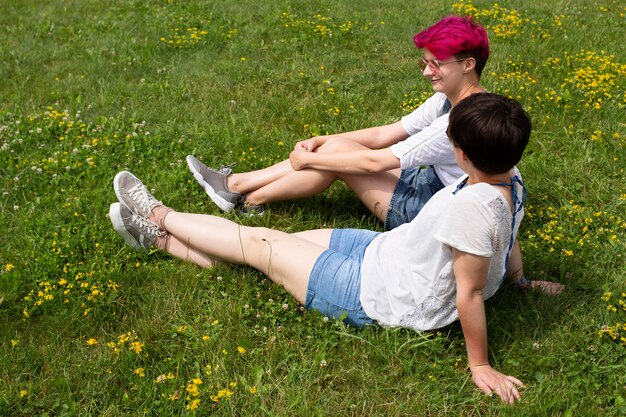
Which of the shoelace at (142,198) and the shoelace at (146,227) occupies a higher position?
the shoelace at (142,198)

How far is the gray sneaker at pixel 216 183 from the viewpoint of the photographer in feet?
16.3

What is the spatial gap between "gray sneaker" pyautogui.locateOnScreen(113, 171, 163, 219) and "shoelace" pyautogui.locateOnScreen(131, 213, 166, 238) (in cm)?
9

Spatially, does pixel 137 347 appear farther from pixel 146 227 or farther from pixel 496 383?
pixel 496 383

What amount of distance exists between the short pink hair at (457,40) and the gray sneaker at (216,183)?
1835mm

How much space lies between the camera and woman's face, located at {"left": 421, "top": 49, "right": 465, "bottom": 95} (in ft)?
13.0

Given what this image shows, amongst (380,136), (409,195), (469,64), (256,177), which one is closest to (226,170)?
(256,177)

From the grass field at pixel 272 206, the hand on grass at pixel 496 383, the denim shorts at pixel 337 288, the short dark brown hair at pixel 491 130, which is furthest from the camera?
the denim shorts at pixel 337 288

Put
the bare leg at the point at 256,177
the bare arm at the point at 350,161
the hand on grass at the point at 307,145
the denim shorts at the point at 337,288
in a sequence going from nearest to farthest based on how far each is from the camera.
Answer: the denim shorts at the point at 337,288
the bare arm at the point at 350,161
the hand on grass at the point at 307,145
the bare leg at the point at 256,177

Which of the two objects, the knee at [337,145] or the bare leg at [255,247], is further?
the knee at [337,145]

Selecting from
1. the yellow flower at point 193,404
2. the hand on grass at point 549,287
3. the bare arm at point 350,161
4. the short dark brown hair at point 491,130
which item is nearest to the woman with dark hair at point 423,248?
the short dark brown hair at point 491,130

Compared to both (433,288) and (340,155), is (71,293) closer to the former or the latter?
(340,155)

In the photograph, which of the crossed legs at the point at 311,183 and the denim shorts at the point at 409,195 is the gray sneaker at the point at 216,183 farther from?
the denim shorts at the point at 409,195

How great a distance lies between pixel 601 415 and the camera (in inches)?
129

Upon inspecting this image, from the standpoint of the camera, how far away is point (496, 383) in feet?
11.2
